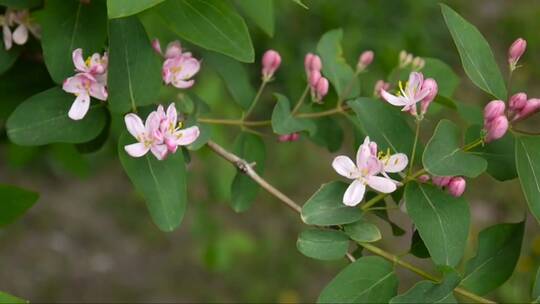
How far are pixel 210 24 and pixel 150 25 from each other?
1.36 m

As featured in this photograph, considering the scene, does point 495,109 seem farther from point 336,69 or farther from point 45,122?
point 45,122

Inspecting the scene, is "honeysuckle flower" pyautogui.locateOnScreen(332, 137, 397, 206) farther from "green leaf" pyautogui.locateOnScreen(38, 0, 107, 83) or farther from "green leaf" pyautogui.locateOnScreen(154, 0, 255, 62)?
"green leaf" pyautogui.locateOnScreen(38, 0, 107, 83)

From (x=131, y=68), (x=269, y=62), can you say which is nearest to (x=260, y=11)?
(x=269, y=62)

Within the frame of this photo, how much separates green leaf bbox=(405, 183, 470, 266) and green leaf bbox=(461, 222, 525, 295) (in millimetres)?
113

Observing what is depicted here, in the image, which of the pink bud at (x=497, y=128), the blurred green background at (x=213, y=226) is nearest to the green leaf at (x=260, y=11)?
the pink bud at (x=497, y=128)

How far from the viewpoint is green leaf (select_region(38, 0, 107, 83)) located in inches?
47.9

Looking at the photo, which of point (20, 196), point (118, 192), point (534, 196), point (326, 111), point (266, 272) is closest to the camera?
point (534, 196)

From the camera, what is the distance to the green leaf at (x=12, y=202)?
1250 mm

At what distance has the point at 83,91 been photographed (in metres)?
1.20

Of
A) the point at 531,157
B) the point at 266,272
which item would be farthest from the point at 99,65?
the point at 266,272

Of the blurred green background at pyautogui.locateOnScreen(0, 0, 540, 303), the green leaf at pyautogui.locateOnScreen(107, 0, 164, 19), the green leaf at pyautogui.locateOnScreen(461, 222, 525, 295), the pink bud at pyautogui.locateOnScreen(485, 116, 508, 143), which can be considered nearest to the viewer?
the green leaf at pyautogui.locateOnScreen(107, 0, 164, 19)

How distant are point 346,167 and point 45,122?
1.49 ft

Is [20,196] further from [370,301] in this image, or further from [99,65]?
[370,301]

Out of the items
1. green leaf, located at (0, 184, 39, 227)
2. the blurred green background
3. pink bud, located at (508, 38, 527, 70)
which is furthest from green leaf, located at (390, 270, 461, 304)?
the blurred green background
